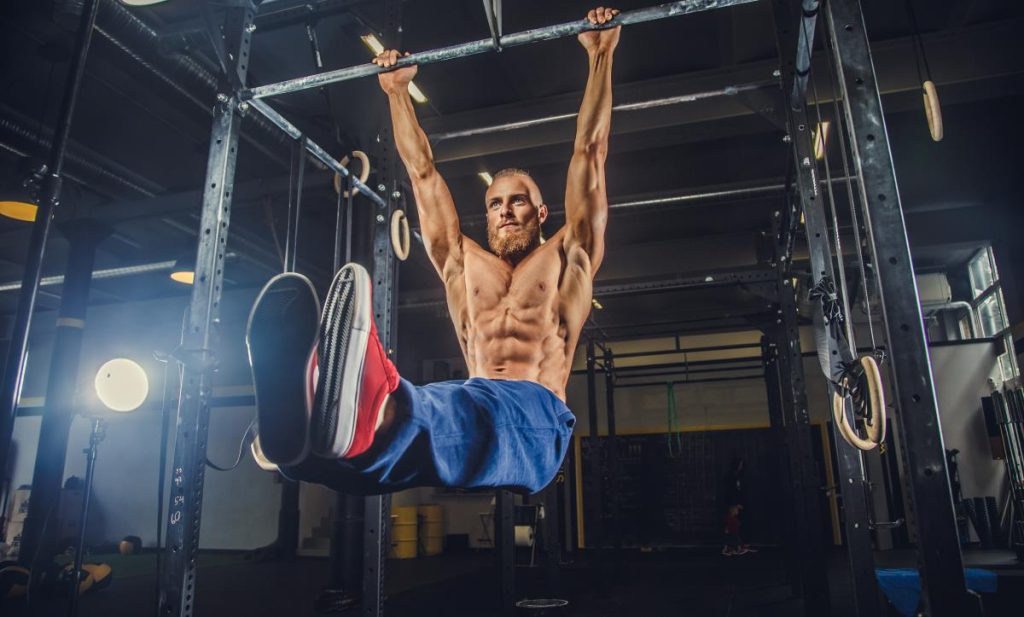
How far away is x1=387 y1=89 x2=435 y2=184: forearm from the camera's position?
9.20 feet

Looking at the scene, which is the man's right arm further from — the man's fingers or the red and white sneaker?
the red and white sneaker

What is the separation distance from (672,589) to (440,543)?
16.8ft

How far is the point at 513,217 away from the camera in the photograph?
293cm

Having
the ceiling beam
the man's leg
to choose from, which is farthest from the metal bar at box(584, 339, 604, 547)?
the man's leg

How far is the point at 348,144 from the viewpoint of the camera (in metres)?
2.82

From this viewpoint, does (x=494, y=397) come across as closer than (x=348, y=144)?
Yes

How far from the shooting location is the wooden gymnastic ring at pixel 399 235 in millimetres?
2828

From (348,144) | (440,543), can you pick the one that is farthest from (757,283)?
(440,543)

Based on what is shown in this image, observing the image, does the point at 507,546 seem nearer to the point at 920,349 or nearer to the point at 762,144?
the point at 920,349

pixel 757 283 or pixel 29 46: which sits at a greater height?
pixel 29 46

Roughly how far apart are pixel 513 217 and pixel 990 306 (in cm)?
838

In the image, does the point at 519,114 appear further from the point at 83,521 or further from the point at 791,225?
the point at 83,521

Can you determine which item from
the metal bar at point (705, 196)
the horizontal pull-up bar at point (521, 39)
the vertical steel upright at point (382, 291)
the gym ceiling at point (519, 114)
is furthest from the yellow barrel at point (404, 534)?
the horizontal pull-up bar at point (521, 39)

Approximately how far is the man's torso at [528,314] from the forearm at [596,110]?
16.3 inches
